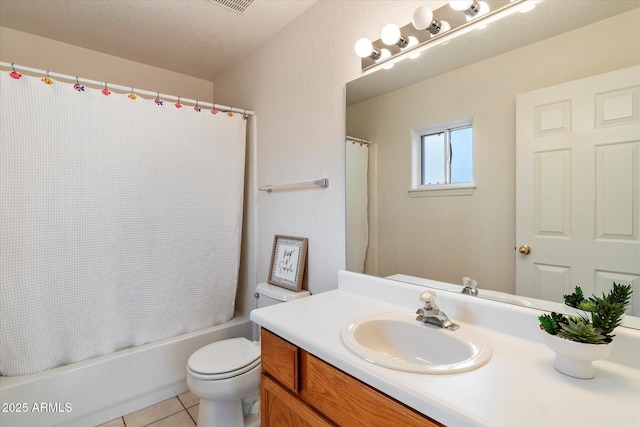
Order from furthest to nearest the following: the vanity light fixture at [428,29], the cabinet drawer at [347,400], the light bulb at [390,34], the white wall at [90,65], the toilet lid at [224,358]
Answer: the white wall at [90,65]
the toilet lid at [224,358]
the light bulb at [390,34]
the vanity light fixture at [428,29]
the cabinet drawer at [347,400]

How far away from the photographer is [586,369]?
70 cm

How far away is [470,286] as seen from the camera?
1113 millimetres

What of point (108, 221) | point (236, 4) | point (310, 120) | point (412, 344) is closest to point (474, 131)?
point (412, 344)

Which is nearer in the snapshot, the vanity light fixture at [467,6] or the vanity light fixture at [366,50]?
the vanity light fixture at [467,6]

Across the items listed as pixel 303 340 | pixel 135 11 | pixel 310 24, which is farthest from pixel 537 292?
pixel 135 11

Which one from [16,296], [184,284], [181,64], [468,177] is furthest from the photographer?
[181,64]

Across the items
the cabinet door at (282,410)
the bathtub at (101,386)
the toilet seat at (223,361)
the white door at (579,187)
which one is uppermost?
the white door at (579,187)

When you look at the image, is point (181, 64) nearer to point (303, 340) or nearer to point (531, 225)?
point (303, 340)

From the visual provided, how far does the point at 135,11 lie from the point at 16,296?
1678 millimetres

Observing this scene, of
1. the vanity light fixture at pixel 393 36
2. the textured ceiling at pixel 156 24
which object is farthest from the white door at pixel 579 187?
the textured ceiling at pixel 156 24

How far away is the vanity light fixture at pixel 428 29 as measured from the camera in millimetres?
1056

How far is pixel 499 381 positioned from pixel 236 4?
2.05 metres

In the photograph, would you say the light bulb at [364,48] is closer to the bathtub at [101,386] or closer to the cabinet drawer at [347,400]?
the cabinet drawer at [347,400]

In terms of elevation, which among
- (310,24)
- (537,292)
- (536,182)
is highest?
(310,24)
